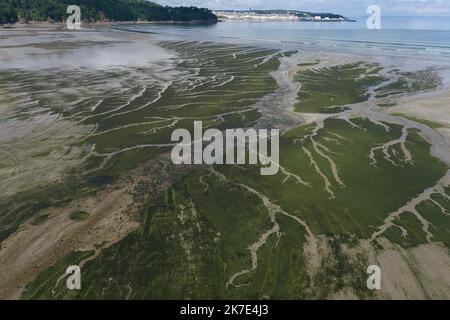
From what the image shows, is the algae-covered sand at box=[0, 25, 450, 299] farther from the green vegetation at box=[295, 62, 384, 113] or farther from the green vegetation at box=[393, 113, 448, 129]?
the green vegetation at box=[295, 62, 384, 113]

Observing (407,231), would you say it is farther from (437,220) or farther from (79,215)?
(79,215)

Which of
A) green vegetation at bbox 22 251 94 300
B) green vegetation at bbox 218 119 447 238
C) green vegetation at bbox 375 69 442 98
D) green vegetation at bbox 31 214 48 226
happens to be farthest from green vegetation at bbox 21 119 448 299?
green vegetation at bbox 375 69 442 98

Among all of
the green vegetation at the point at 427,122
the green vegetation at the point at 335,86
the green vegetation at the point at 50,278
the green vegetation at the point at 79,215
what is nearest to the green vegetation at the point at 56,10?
the green vegetation at the point at 335,86

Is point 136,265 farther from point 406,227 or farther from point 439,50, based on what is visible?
point 439,50

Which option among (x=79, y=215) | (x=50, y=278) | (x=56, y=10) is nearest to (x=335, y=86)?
(x=79, y=215)

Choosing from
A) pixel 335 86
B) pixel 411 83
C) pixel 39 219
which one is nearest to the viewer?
pixel 39 219

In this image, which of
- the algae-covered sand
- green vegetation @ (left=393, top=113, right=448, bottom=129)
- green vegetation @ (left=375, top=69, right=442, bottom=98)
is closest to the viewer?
the algae-covered sand
